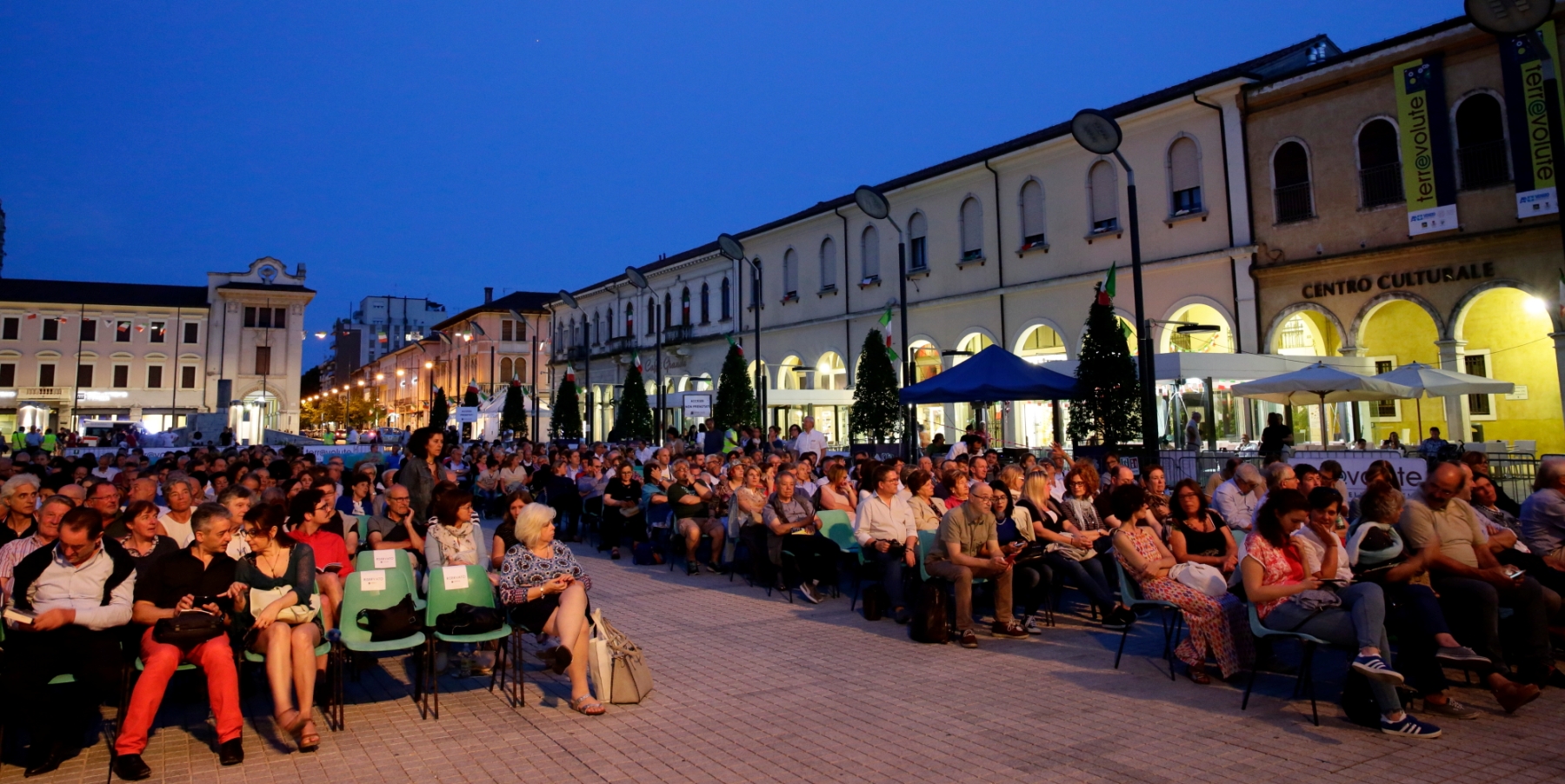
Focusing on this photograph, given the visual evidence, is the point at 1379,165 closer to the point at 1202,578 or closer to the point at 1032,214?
the point at 1032,214

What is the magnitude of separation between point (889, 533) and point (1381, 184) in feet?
61.9

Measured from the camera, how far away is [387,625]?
601cm

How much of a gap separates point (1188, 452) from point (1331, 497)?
1010cm

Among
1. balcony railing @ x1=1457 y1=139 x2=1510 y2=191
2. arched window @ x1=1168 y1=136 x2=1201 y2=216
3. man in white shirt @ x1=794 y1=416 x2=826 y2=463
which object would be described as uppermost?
arched window @ x1=1168 y1=136 x2=1201 y2=216

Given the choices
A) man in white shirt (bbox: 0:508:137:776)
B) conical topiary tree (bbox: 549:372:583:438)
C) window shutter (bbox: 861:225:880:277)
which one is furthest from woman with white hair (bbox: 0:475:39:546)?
conical topiary tree (bbox: 549:372:583:438)

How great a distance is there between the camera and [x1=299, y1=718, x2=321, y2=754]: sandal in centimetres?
532

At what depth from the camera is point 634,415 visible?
36562 mm

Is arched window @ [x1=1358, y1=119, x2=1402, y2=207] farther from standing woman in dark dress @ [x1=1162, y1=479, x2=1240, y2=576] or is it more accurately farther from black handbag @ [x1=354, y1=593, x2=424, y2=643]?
black handbag @ [x1=354, y1=593, x2=424, y2=643]

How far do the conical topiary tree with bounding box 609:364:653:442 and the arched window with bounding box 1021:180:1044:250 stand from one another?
1530 cm

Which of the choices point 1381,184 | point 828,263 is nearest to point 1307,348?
point 1381,184

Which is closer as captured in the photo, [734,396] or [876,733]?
[876,733]

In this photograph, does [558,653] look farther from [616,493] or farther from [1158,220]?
[1158,220]

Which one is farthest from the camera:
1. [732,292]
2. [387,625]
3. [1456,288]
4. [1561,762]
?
[732,292]

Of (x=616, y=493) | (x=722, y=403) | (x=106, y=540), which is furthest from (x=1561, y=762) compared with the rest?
(x=722, y=403)
